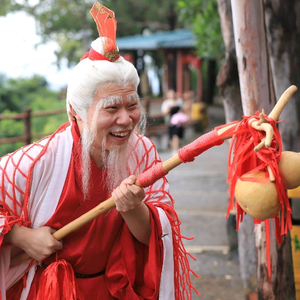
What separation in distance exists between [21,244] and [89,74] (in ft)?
2.76

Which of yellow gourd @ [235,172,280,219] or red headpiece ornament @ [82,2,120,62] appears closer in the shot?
yellow gourd @ [235,172,280,219]

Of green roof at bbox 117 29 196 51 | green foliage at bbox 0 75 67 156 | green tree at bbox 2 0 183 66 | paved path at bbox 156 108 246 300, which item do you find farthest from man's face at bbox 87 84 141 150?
green tree at bbox 2 0 183 66

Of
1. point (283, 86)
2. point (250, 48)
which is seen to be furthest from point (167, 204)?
point (283, 86)

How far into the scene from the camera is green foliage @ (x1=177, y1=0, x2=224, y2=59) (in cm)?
817

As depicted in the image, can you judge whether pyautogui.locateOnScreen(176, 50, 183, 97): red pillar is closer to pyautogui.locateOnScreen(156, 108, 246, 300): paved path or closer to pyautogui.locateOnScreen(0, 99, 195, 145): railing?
pyautogui.locateOnScreen(0, 99, 195, 145): railing

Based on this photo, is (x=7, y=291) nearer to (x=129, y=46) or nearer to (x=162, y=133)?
(x=162, y=133)

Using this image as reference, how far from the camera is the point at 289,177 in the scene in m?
1.81

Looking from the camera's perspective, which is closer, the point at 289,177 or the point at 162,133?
the point at 289,177

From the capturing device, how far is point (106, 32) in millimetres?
2236

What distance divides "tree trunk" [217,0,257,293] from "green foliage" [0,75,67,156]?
8365 mm

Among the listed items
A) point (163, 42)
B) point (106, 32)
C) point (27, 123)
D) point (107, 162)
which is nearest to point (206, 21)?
point (27, 123)

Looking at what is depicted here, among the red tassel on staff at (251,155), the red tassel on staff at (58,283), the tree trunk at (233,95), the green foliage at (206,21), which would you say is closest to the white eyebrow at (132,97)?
the red tassel on staff at (251,155)

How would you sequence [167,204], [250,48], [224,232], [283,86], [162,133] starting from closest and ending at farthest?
[167,204] < [250,48] < [283,86] < [224,232] < [162,133]

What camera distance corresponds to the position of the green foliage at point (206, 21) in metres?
8.17
